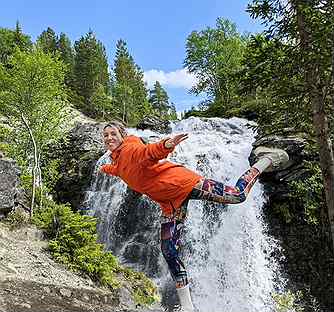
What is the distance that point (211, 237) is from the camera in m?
19.1

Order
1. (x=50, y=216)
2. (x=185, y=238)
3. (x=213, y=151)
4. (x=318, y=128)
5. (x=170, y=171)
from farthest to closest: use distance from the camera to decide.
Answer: (x=213, y=151), (x=185, y=238), (x=50, y=216), (x=318, y=128), (x=170, y=171)

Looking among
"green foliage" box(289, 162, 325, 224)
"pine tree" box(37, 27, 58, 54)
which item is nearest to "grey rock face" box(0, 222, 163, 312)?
"green foliage" box(289, 162, 325, 224)

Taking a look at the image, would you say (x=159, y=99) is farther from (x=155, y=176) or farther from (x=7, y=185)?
(x=155, y=176)

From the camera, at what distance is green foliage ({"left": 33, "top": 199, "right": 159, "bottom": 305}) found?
514 inches

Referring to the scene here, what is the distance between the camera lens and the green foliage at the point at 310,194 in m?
18.8

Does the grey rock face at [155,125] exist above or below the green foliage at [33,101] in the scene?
above

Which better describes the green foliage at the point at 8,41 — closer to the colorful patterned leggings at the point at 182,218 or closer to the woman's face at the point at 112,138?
the woman's face at the point at 112,138

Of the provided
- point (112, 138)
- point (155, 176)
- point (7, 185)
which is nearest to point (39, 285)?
point (112, 138)

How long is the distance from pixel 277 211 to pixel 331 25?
11.5 m

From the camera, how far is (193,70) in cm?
5356

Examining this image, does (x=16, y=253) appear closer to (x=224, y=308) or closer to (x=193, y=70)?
(x=224, y=308)

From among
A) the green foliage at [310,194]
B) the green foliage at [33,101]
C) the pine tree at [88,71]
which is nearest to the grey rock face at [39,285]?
the green foliage at [33,101]

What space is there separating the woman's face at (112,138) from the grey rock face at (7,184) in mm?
11203

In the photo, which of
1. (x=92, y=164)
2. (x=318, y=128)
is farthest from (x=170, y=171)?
(x=92, y=164)
